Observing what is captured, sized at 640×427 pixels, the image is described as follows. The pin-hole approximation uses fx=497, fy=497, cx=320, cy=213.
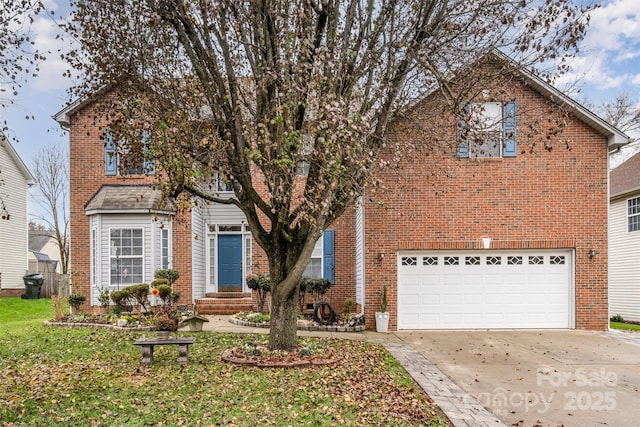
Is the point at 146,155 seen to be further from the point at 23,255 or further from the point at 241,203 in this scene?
the point at 23,255

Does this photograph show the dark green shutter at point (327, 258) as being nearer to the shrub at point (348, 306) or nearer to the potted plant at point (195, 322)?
the shrub at point (348, 306)

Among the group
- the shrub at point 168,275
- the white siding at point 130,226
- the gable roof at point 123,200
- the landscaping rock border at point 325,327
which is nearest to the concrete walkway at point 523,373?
the landscaping rock border at point 325,327

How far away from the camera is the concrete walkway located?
19.3ft

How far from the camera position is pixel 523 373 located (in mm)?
7992

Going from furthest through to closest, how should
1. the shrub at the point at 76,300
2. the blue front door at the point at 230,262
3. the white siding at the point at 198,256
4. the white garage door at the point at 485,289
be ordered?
1. the blue front door at the point at 230,262
2. the white siding at the point at 198,256
3. the shrub at the point at 76,300
4. the white garage door at the point at 485,289

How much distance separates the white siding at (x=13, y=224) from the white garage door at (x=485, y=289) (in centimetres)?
1856

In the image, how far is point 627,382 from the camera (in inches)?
294

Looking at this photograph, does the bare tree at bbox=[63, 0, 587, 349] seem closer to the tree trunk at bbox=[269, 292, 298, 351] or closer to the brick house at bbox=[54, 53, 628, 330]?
the tree trunk at bbox=[269, 292, 298, 351]

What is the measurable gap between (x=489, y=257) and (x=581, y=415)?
7.53 m

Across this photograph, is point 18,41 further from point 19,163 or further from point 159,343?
point 19,163

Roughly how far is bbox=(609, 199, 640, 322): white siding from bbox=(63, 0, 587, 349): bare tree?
1329 cm

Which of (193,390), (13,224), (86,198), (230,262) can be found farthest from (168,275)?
(13,224)

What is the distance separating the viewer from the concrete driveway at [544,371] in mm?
5967

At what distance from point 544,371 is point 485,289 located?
5.13m
